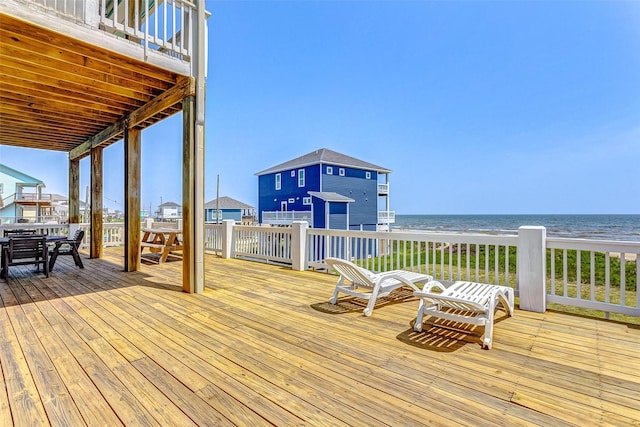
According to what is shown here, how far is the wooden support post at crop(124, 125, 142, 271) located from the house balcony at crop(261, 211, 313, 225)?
1415cm

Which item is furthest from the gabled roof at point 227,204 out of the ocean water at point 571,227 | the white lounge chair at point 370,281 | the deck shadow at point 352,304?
the white lounge chair at point 370,281

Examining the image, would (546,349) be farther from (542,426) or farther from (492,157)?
(492,157)

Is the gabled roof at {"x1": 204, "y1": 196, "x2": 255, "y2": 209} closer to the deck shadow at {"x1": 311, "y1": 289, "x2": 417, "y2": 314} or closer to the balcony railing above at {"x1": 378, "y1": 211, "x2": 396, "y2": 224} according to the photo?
the balcony railing above at {"x1": 378, "y1": 211, "x2": 396, "y2": 224}

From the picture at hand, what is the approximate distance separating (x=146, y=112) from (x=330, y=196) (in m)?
15.2

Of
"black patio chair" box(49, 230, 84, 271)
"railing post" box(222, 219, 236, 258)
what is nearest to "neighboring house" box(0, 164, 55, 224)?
"black patio chair" box(49, 230, 84, 271)

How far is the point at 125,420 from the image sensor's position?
1.59 meters

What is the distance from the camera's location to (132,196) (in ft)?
19.3

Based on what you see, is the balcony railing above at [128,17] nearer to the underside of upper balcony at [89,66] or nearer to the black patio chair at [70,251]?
the underside of upper balcony at [89,66]

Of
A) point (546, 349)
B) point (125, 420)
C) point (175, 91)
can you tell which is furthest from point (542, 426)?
point (175, 91)

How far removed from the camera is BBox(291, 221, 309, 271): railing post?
6.08m

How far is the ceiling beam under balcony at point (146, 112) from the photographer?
14.6 ft

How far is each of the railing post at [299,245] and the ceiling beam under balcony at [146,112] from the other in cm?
307

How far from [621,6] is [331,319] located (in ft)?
47.4

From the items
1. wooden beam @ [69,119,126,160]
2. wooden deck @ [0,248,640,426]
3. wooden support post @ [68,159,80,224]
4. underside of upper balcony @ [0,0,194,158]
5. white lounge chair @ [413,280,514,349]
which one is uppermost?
underside of upper balcony @ [0,0,194,158]
